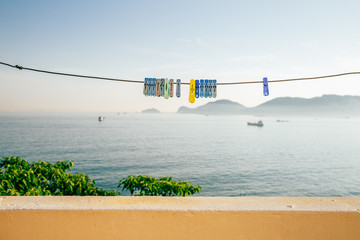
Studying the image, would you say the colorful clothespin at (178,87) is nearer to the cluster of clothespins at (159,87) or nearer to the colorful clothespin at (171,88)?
the cluster of clothespins at (159,87)

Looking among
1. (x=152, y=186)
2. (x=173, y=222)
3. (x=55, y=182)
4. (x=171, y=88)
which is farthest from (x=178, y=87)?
(x=55, y=182)

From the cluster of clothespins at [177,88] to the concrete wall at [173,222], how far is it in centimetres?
330

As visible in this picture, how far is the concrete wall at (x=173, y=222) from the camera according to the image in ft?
5.53

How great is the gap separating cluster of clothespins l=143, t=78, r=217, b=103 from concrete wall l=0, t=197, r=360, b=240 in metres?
3.30

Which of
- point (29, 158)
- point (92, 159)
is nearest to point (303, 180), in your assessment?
point (92, 159)

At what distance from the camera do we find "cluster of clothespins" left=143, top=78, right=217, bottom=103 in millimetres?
4875

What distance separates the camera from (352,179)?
43.8 m

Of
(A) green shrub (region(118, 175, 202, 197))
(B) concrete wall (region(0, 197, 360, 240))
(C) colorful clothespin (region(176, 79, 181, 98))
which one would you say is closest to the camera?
(B) concrete wall (region(0, 197, 360, 240))

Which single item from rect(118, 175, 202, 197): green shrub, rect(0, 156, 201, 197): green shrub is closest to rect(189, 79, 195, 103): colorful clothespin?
rect(0, 156, 201, 197): green shrub

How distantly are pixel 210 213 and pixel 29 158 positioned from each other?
5608 cm

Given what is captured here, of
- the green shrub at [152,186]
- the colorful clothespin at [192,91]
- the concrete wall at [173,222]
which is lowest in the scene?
the green shrub at [152,186]

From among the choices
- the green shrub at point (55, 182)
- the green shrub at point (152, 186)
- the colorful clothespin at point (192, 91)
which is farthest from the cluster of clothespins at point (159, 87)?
the green shrub at point (152, 186)

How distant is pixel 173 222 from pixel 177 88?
345 centimetres

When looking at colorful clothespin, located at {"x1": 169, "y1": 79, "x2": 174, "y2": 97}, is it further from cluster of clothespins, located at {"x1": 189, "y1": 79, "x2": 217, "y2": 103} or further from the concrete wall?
the concrete wall
